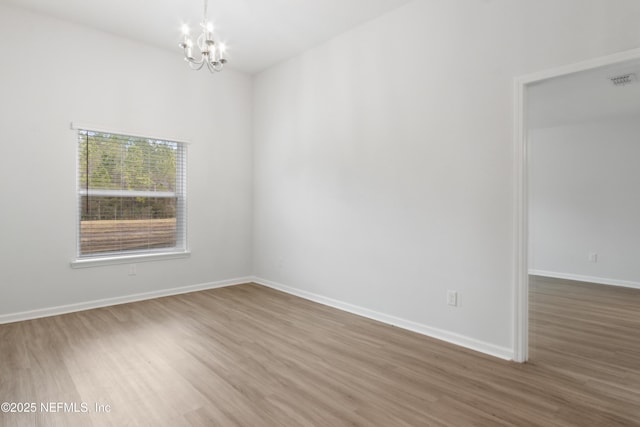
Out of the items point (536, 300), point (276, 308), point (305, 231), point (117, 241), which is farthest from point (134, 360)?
point (536, 300)

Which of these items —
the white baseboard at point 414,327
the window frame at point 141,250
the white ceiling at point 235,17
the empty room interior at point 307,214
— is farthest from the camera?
the window frame at point 141,250

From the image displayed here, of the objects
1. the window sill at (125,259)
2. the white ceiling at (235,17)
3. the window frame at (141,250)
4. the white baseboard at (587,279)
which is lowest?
the white baseboard at (587,279)

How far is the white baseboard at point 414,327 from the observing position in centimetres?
286

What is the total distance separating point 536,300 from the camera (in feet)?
15.3

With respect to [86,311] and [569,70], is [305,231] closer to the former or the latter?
[86,311]

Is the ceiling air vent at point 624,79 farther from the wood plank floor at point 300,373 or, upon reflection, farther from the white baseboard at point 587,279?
the white baseboard at point 587,279

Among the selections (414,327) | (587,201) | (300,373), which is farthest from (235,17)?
(587,201)

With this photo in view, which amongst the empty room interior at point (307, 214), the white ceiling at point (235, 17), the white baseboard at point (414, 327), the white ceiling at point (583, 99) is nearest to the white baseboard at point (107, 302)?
the empty room interior at point (307, 214)

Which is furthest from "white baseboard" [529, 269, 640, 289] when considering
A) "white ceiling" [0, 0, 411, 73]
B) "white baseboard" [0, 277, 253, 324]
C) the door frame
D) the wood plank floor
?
"white ceiling" [0, 0, 411, 73]

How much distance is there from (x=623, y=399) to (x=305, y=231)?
3.28 meters

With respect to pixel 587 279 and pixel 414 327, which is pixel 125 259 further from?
pixel 587 279

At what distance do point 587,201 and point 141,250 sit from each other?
6.93 meters

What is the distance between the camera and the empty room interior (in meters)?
2.34

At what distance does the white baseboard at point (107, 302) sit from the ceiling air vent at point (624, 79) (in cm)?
521
